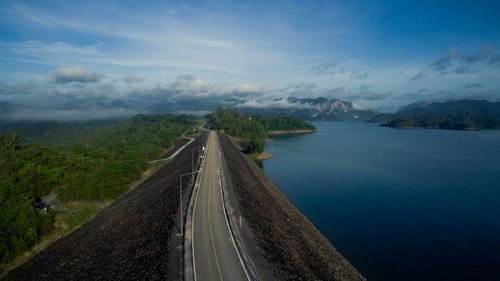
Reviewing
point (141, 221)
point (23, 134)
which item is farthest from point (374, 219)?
point (23, 134)

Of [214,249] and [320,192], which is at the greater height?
[214,249]

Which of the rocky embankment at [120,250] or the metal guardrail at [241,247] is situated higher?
the metal guardrail at [241,247]

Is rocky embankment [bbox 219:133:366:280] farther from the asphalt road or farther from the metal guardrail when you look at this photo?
the asphalt road

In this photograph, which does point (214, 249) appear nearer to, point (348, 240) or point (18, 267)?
point (348, 240)

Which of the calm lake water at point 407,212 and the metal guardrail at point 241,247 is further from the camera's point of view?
the calm lake water at point 407,212

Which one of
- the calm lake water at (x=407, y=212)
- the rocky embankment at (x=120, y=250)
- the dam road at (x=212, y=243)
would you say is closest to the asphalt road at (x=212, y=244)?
the dam road at (x=212, y=243)

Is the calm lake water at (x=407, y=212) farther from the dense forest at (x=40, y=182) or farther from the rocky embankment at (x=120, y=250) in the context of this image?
the dense forest at (x=40, y=182)
